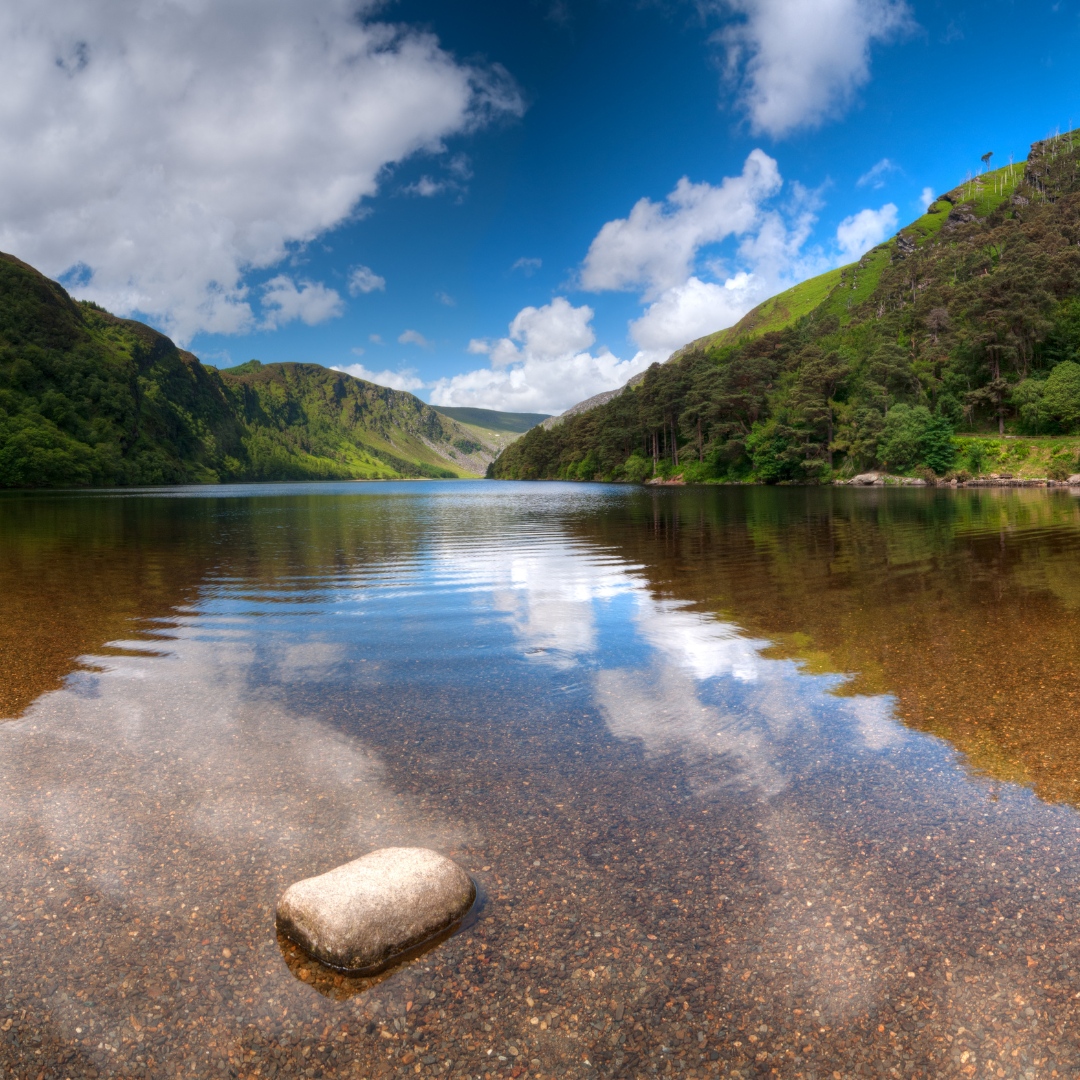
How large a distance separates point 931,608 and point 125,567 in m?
26.2

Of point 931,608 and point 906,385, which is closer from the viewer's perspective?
point 931,608

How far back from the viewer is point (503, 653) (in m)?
12.7

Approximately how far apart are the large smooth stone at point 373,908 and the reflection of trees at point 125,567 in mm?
7610

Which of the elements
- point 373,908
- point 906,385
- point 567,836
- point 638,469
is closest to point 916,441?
point 906,385

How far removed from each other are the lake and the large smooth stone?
0.18 meters

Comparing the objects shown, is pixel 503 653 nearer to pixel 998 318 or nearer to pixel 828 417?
pixel 828 417

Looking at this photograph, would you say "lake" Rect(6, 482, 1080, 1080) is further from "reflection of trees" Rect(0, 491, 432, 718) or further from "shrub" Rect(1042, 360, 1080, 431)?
"shrub" Rect(1042, 360, 1080, 431)

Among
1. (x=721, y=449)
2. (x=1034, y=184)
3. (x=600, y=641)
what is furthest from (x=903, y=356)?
(x=1034, y=184)

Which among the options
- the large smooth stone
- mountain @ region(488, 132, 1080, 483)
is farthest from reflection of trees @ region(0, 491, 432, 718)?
mountain @ region(488, 132, 1080, 483)

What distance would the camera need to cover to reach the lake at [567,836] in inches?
162

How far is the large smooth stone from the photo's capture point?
4.70 metres

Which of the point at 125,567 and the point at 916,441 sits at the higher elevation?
the point at 916,441

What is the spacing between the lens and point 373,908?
4836 millimetres

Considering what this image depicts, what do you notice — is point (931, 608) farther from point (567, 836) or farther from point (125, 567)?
point (125, 567)
